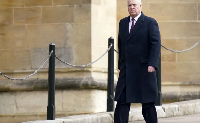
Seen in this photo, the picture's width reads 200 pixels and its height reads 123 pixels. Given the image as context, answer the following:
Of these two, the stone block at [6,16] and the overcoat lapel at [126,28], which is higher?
the stone block at [6,16]

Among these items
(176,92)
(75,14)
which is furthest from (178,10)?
(75,14)

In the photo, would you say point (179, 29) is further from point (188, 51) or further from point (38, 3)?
point (38, 3)

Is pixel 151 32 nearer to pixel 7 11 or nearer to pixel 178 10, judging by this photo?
pixel 7 11

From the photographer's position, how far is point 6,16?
10.1 m

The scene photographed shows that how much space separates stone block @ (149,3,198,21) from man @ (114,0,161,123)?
4.77 m

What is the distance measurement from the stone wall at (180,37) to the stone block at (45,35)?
6.10 feet

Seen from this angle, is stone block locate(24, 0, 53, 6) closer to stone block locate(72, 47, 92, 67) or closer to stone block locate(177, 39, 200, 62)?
stone block locate(72, 47, 92, 67)

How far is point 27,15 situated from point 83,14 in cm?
94

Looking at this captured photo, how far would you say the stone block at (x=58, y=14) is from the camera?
384 inches

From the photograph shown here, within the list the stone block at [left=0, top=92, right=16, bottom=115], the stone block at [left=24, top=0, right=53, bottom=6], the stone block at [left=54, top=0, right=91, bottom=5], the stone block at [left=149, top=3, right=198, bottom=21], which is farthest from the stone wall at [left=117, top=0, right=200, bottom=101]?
the stone block at [left=0, top=92, right=16, bottom=115]

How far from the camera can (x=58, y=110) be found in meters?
9.73

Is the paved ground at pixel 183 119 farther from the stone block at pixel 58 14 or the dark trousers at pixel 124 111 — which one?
the stone block at pixel 58 14

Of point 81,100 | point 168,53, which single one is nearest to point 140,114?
point 81,100

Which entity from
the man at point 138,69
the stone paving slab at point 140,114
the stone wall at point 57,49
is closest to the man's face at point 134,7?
the man at point 138,69
